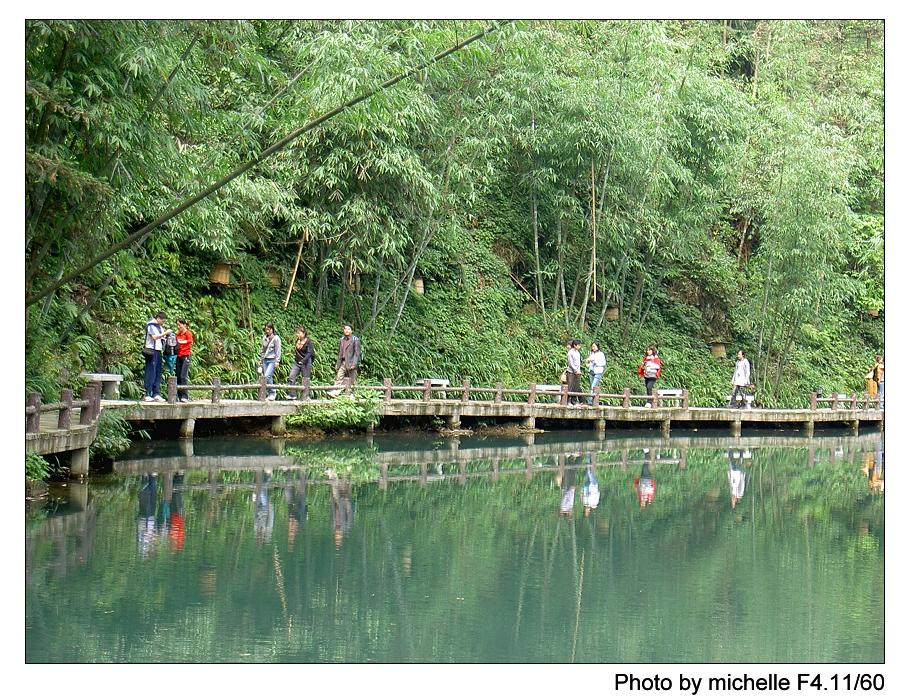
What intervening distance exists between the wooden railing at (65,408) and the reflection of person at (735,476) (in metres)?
6.23

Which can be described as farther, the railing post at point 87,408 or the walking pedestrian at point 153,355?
the walking pedestrian at point 153,355

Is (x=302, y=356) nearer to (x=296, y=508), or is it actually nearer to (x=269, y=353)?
(x=269, y=353)

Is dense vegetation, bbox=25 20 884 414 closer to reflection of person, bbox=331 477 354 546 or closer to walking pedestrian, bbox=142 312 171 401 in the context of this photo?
walking pedestrian, bbox=142 312 171 401

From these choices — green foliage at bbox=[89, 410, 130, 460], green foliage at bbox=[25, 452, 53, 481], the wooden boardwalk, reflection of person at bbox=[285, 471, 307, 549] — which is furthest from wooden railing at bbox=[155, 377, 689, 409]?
green foliage at bbox=[25, 452, 53, 481]

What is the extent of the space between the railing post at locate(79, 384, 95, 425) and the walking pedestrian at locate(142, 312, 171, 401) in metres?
3.20

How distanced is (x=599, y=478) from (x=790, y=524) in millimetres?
3039

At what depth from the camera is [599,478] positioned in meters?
13.0

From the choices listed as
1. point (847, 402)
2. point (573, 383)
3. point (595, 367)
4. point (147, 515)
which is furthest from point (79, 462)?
point (847, 402)

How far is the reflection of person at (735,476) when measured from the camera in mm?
11961

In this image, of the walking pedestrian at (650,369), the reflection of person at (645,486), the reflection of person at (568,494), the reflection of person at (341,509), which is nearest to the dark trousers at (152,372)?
the reflection of person at (341,509)

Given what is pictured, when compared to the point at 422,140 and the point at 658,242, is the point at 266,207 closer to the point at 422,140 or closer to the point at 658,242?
the point at 422,140

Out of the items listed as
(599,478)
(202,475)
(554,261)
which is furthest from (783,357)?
(202,475)

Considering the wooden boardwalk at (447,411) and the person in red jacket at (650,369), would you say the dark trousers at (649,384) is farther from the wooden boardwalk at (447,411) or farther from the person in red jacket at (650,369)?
the wooden boardwalk at (447,411)

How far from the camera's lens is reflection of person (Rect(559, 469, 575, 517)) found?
34.6ft
